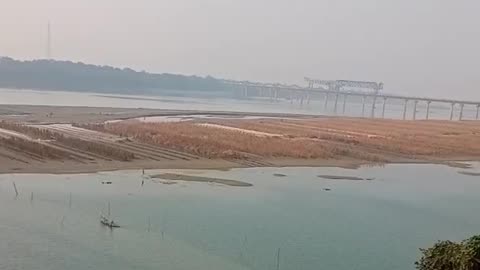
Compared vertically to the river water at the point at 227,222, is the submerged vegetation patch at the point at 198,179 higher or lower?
lower

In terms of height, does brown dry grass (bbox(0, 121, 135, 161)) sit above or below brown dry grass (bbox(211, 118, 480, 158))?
below

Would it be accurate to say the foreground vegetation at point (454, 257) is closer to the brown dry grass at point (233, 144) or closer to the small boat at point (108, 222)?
the small boat at point (108, 222)

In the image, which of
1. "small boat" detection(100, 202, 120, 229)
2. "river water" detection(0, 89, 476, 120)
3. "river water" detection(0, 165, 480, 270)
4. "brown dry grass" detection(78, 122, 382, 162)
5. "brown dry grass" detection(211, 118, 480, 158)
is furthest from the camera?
"river water" detection(0, 89, 476, 120)

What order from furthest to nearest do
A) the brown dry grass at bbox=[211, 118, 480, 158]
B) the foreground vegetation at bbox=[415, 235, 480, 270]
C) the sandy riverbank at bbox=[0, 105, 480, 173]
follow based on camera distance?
the brown dry grass at bbox=[211, 118, 480, 158] → the sandy riverbank at bbox=[0, 105, 480, 173] → the foreground vegetation at bbox=[415, 235, 480, 270]

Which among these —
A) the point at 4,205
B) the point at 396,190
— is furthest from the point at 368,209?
the point at 4,205

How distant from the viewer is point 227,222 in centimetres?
1833

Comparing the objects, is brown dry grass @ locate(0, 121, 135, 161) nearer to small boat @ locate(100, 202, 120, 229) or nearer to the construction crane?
small boat @ locate(100, 202, 120, 229)

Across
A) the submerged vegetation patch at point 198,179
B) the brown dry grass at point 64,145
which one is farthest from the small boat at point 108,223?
the brown dry grass at point 64,145

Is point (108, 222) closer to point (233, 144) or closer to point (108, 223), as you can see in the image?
point (108, 223)

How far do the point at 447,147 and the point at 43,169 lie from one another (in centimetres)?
2782

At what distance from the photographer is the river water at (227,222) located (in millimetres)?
14672

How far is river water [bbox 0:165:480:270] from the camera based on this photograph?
14.7 metres

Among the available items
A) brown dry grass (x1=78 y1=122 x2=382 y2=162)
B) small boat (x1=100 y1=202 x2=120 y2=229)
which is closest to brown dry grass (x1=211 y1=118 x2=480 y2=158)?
brown dry grass (x1=78 y1=122 x2=382 y2=162)

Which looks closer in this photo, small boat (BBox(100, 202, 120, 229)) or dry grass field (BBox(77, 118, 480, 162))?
small boat (BBox(100, 202, 120, 229))
